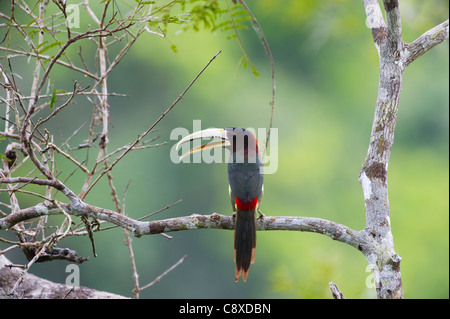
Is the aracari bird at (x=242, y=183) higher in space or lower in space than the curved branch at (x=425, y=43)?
lower

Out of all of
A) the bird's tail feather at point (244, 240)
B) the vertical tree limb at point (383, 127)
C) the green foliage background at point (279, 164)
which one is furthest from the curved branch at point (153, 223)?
the green foliage background at point (279, 164)

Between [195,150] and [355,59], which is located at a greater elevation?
[355,59]

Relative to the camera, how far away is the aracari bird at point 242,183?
340 centimetres

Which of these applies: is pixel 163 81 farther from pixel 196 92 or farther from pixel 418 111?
pixel 418 111

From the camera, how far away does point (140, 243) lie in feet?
45.5

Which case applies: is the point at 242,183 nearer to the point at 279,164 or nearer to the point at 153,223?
the point at 153,223

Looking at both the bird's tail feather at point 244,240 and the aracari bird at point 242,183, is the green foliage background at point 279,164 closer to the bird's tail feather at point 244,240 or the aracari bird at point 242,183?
the aracari bird at point 242,183

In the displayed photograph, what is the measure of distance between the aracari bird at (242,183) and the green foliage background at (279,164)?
6.22 meters

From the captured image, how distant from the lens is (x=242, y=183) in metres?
3.58

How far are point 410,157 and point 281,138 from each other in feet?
11.5

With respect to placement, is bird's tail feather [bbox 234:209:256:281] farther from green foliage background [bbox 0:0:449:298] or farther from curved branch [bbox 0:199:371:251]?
green foliage background [bbox 0:0:449:298]

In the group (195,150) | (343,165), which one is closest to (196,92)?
(343,165)

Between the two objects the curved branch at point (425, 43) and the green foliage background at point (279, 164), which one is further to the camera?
the green foliage background at point (279, 164)
